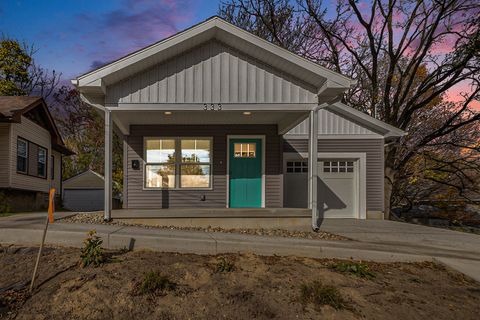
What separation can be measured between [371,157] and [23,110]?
47.8 ft

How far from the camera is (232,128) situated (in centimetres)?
1098

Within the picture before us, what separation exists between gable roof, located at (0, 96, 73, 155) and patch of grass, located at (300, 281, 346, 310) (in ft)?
47.3

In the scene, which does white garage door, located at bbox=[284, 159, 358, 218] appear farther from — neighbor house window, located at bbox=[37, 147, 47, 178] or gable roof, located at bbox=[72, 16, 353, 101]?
neighbor house window, located at bbox=[37, 147, 47, 178]

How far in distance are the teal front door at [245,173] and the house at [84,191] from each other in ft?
62.5

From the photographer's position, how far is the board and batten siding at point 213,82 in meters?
8.41

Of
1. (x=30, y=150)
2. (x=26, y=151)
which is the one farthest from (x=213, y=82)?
(x=30, y=150)

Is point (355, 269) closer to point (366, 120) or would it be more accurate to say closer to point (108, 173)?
point (108, 173)

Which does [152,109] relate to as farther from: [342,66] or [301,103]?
[342,66]

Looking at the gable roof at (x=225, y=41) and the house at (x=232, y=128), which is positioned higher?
the gable roof at (x=225, y=41)

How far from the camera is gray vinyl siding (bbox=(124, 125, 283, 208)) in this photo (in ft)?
34.9

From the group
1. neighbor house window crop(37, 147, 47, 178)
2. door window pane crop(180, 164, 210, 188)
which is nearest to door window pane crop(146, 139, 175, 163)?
door window pane crop(180, 164, 210, 188)

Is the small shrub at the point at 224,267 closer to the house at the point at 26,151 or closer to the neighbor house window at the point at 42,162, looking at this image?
the house at the point at 26,151

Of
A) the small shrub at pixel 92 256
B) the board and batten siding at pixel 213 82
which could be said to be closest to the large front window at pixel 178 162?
the board and batten siding at pixel 213 82

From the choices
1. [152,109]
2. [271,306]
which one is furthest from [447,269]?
[152,109]
